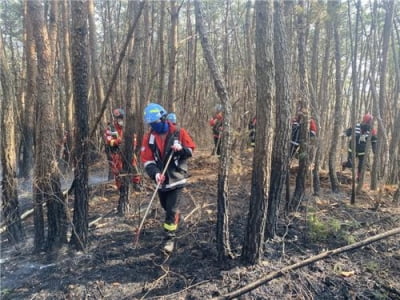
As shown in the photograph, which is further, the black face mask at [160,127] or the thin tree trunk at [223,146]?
the black face mask at [160,127]

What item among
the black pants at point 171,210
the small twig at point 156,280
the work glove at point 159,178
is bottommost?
the small twig at point 156,280

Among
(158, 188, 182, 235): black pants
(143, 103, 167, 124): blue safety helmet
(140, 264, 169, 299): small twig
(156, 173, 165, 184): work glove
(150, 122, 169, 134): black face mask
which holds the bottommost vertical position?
(140, 264, 169, 299): small twig

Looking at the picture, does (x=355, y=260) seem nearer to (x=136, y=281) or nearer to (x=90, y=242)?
(x=136, y=281)

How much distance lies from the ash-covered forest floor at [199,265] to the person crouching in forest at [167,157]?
323 mm

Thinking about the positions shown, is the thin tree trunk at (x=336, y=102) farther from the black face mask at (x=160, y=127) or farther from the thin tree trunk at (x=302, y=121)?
the black face mask at (x=160, y=127)

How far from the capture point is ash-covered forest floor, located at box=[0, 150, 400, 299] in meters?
4.03

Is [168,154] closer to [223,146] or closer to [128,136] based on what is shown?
[223,146]

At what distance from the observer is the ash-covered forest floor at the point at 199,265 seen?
4027mm

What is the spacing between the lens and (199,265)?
177 inches

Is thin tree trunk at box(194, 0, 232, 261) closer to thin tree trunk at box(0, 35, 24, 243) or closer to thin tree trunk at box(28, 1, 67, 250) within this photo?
thin tree trunk at box(28, 1, 67, 250)

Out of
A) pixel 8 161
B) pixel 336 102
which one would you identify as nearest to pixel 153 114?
pixel 8 161

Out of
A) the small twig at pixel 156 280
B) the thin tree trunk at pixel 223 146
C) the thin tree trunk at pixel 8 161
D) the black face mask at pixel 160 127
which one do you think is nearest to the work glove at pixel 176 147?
Answer: the black face mask at pixel 160 127

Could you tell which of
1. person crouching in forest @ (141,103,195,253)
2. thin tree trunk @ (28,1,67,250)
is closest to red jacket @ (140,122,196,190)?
person crouching in forest @ (141,103,195,253)

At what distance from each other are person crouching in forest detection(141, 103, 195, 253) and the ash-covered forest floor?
323 millimetres
